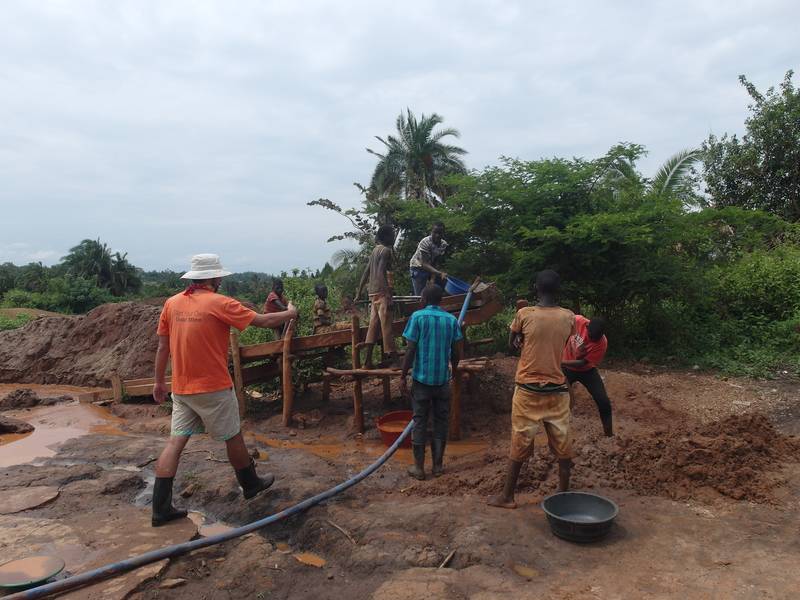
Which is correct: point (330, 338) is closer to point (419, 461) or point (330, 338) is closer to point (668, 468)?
point (419, 461)

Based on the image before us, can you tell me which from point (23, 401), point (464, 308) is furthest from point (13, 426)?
point (464, 308)

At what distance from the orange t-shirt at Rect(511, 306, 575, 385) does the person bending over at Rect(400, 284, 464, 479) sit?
1.17 meters

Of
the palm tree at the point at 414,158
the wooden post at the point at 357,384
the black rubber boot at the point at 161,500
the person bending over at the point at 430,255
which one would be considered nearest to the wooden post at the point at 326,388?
the wooden post at the point at 357,384

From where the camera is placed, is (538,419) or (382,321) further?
(382,321)

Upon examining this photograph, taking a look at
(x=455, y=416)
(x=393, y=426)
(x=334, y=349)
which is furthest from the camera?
(x=334, y=349)

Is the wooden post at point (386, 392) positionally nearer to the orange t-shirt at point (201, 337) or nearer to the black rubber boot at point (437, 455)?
the black rubber boot at point (437, 455)

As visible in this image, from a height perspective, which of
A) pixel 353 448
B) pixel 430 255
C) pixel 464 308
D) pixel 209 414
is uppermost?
pixel 430 255

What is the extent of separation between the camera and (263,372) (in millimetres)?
9102

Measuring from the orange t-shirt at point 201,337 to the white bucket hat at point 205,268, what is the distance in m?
0.18

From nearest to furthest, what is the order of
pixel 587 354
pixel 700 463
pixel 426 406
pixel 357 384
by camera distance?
pixel 700 463
pixel 426 406
pixel 587 354
pixel 357 384

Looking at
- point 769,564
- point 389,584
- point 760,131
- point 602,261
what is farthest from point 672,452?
point 760,131

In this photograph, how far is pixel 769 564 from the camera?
135 inches

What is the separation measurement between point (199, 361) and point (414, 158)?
24.8 metres

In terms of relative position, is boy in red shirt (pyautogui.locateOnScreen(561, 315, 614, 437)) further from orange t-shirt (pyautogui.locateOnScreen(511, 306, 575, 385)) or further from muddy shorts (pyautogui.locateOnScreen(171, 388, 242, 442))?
muddy shorts (pyautogui.locateOnScreen(171, 388, 242, 442))
